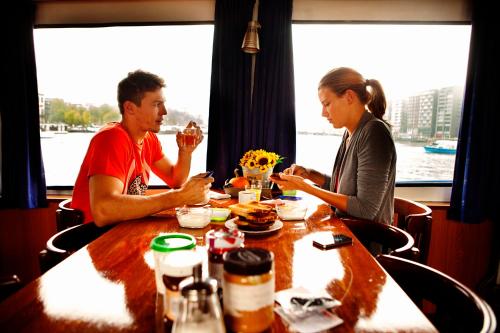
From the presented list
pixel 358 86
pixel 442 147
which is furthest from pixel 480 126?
pixel 358 86

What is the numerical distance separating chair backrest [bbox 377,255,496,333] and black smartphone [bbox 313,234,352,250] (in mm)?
176

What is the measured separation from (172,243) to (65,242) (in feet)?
2.61

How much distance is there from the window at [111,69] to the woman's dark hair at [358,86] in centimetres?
148

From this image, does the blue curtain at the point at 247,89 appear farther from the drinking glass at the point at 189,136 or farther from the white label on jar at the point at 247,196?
the white label on jar at the point at 247,196

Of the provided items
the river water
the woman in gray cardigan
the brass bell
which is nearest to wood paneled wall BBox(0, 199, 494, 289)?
the river water

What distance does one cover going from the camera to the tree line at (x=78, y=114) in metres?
3.45

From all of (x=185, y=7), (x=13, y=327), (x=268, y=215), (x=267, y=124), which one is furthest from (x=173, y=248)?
(x=185, y=7)

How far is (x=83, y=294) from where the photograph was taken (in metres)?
0.92

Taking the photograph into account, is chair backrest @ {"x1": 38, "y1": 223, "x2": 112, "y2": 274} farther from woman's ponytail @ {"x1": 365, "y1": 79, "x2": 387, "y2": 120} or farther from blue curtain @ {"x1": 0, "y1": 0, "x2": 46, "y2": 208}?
blue curtain @ {"x1": 0, "y1": 0, "x2": 46, "y2": 208}

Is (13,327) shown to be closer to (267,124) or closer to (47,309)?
(47,309)

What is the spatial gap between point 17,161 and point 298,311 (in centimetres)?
321

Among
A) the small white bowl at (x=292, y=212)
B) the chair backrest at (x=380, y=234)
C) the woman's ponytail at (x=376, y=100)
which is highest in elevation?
the woman's ponytail at (x=376, y=100)

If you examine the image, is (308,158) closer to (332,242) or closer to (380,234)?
(380,234)

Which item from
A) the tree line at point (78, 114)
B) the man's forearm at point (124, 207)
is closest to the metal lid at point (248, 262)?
the man's forearm at point (124, 207)
